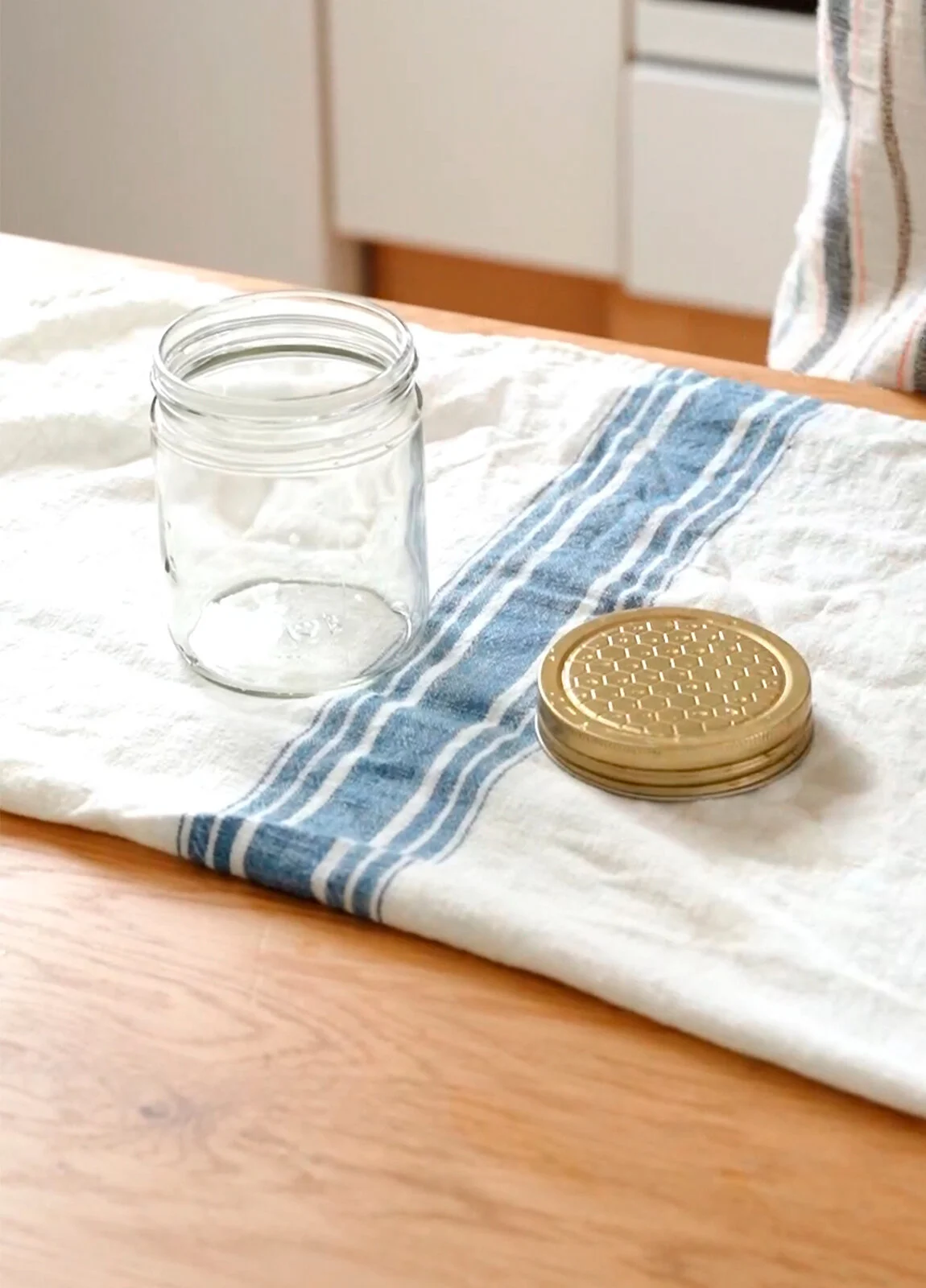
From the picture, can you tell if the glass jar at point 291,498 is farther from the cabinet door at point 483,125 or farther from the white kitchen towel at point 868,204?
the cabinet door at point 483,125

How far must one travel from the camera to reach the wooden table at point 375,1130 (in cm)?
45

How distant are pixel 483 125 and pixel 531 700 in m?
1.22

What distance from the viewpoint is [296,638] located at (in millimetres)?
685

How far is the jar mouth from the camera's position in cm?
65

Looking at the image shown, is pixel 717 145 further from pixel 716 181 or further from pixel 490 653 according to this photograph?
pixel 490 653

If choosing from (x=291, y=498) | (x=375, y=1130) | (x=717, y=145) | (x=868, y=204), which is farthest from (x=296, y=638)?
(x=717, y=145)

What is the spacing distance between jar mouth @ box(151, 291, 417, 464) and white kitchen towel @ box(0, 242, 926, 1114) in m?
0.07

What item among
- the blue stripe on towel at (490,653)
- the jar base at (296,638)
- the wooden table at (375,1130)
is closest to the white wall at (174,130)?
the blue stripe on towel at (490,653)

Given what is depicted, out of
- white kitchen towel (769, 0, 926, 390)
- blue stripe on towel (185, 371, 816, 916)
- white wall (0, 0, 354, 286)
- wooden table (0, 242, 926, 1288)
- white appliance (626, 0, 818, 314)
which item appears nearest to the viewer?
wooden table (0, 242, 926, 1288)

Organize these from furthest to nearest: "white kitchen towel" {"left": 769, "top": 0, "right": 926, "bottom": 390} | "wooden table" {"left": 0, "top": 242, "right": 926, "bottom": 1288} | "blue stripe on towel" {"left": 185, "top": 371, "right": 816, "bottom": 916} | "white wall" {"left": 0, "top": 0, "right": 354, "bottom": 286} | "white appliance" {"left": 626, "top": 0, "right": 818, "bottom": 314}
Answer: "white wall" {"left": 0, "top": 0, "right": 354, "bottom": 286}, "white appliance" {"left": 626, "top": 0, "right": 818, "bottom": 314}, "white kitchen towel" {"left": 769, "top": 0, "right": 926, "bottom": 390}, "blue stripe on towel" {"left": 185, "top": 371, "right": 816, "bottom": 916}, "wooden table" {"left": 0, "top": 242, "right": 926, "bottom": 1288}

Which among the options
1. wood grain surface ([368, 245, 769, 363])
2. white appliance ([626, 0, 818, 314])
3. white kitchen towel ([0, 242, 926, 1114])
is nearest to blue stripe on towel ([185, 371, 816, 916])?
white kitchen towel ([0, 242, 926, 1114])

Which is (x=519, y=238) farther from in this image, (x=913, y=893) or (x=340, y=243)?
(x=913, y=893)

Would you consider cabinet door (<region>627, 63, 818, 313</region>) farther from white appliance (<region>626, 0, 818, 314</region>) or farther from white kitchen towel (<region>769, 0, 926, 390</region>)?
white kitchen towel (<region>769, 0, 926, 390</region>)

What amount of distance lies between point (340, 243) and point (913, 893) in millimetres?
1471
